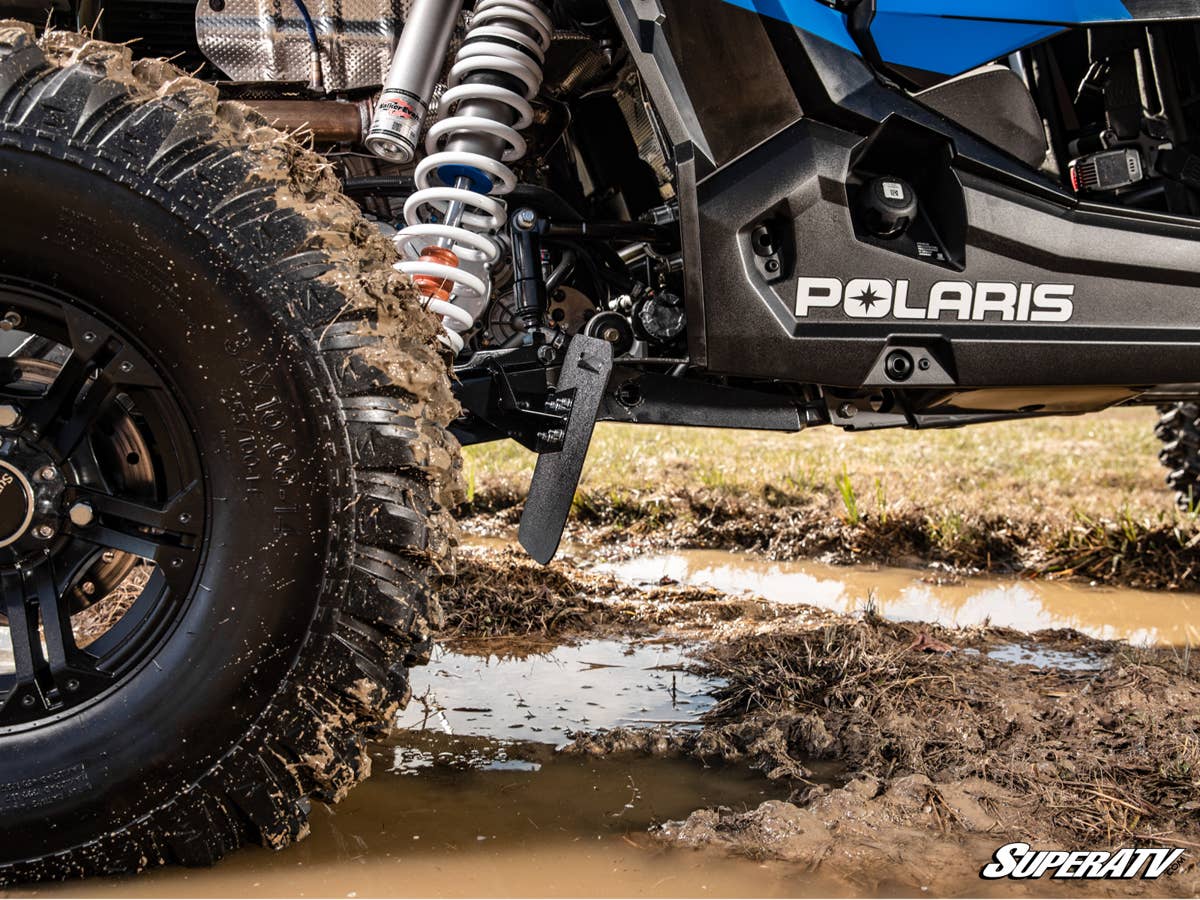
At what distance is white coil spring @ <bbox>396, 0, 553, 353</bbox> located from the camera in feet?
6.53

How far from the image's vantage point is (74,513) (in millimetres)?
1499

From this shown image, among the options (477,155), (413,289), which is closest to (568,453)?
(413,289)

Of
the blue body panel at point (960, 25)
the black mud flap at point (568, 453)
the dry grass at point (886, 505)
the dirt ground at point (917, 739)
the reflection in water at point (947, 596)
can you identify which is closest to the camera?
the dirt ground at point (917, 739)

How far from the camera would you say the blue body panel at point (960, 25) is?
204cm

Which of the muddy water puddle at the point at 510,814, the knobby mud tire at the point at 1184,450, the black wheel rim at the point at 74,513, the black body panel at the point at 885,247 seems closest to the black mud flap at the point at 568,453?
the black body panel at the point at 885,247

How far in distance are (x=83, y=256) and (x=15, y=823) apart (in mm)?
804

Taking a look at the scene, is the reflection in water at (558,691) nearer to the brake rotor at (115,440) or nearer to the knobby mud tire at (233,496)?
the knobby mud tire at (233,496)

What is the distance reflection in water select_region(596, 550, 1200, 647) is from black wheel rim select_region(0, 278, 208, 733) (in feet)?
6.91

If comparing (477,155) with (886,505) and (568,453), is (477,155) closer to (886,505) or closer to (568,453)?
(568,453)

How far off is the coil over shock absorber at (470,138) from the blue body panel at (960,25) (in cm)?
61

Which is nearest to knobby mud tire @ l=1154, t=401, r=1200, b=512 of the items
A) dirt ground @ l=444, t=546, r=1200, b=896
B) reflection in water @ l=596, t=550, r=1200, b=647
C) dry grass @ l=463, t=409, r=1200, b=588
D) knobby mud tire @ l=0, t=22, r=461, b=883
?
dry grass @ l=463, t=409, r=1200, b=588

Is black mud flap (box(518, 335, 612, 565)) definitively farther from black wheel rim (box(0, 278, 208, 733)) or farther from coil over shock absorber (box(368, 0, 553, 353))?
black wheel rim (box(0, 278, 208, 733))

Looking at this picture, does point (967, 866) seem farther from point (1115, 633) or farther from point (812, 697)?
point (1115, 633)

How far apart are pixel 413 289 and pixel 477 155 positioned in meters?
0.55
